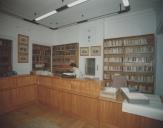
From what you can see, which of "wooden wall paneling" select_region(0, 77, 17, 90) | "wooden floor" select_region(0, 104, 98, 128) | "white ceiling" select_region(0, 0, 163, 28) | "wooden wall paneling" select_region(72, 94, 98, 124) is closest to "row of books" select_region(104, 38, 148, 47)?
"white ceiling" select_region(0, 0, 163, 28)

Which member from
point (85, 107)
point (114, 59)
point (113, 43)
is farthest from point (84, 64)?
point (85, 107)

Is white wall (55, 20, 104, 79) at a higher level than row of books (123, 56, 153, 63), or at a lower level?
higher

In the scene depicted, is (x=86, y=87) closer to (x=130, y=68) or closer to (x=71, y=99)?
(x=71, y=99)

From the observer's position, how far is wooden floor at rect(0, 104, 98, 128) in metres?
2.73

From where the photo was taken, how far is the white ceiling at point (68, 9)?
144 inches

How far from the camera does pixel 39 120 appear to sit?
2982 mm

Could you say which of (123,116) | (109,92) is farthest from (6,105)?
(123,116)

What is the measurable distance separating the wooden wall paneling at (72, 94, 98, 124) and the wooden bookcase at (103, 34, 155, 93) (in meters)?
2.27

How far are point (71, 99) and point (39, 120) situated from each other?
0.99 meters

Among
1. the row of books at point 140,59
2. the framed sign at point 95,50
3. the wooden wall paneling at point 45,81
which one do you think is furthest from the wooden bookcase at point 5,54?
the row of books at point 140,59

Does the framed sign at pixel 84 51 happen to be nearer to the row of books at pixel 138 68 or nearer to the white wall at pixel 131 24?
the white wall at pixel 131 24

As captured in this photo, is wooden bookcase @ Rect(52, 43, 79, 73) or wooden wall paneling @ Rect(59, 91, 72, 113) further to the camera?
wooden bookcase @ Rect(52, 43, 79, 73)

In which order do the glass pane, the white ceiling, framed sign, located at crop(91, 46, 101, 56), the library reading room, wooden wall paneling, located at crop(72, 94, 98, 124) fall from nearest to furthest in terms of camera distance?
the library reading room, wooden wall paneling, located at crop(72, 94, 98, 124), the white ceiling, framed sign, located at crop(91, 46, 101, 56), the glass pane

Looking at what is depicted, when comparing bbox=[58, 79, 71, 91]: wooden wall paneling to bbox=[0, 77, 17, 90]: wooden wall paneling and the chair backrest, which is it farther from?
the chair backrest
